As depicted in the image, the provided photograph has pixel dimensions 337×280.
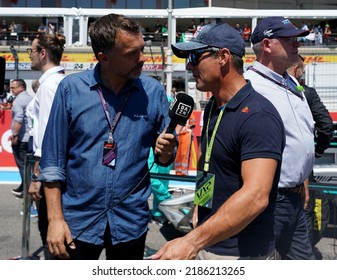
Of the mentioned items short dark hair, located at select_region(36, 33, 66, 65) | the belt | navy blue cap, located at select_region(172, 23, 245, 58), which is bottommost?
the belt

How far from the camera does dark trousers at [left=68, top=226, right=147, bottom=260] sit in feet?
9.77

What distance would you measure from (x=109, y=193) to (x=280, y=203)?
110 cm

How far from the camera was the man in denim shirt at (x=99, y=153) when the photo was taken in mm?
2906

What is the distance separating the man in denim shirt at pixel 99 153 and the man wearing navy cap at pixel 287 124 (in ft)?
2.61

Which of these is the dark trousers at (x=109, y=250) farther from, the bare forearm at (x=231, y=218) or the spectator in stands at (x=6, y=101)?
the spectator in stands at (x=6, y=101)

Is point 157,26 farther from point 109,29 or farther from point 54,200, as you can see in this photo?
point 54,200

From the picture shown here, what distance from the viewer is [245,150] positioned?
2336 millimetres

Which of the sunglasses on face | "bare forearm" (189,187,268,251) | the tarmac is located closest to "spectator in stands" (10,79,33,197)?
the tarmac

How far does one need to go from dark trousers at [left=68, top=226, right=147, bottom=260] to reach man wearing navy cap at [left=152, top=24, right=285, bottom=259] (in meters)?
0.54

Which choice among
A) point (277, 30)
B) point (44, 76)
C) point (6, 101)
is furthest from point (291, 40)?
point (6, 101)

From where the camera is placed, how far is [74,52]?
20.9m

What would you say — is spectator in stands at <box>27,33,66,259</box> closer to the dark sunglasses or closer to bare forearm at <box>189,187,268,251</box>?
the dark sunglasses

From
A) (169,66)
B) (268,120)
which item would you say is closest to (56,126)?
(268,120)

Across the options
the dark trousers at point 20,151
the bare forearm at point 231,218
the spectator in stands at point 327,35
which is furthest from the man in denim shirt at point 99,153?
the spectator in stands at point 327,35
